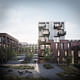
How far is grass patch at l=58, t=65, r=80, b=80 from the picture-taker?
12.8 ft

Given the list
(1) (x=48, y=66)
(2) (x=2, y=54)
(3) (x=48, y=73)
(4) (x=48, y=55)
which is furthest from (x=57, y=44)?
(2) (x=2, y=54)

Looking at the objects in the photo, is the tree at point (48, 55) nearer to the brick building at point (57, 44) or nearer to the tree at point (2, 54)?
the brick building at point (57, 44)

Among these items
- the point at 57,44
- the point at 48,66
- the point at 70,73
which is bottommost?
the point at 70,73

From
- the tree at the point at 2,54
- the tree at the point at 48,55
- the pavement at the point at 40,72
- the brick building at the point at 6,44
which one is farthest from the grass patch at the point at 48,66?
the tree at the point at 2,54

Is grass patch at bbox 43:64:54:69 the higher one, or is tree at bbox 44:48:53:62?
tree at bbox 44:48:53:62

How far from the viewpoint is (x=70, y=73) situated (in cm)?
392

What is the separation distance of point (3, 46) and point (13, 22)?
107 centimetres

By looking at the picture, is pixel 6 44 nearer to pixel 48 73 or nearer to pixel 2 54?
pixel 2 54

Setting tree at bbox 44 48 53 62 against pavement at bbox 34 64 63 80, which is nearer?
pavement at bbox 34 64 63 80

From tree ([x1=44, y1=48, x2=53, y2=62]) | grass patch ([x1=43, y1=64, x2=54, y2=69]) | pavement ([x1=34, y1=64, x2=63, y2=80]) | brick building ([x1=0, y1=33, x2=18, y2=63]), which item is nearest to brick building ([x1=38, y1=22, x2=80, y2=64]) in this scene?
tree ([x1=44, y1=48, x2=53, y2=62])

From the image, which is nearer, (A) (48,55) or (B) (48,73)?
(B) (48,73)

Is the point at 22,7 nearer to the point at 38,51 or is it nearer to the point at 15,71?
the point at 38,51

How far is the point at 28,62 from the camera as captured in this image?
13.2 ft

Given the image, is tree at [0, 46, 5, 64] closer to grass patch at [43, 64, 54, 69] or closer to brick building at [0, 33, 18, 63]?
brick building at [0, 33, 18, 63]
